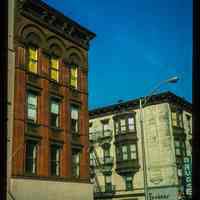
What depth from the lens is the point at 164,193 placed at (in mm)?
→ 48656

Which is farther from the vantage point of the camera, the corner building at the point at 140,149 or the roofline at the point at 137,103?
the roofline at the point at 137,103

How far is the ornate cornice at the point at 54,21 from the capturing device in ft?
96.4

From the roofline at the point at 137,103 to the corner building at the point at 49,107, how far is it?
18.6m

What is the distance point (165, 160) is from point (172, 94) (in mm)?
8899

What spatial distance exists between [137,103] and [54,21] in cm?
2375

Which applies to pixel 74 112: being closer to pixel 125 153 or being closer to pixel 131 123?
pixel 125 153

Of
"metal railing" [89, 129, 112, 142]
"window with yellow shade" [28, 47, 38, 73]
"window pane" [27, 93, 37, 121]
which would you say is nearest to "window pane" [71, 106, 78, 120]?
"window pane" [27, 93, 37, 121]

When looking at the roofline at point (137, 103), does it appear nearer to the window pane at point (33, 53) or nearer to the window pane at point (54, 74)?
the window pane at point (54, 74)

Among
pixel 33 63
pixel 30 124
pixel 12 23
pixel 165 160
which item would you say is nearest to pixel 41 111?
pixel 30 124

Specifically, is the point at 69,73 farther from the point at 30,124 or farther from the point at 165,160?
Result: the point at 165,160

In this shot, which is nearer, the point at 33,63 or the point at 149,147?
the point at 33,63

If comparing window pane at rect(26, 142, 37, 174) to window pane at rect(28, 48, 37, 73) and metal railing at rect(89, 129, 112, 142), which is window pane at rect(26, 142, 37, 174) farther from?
metal railing at rect(89, 129, 112, 142)

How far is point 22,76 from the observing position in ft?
91.2

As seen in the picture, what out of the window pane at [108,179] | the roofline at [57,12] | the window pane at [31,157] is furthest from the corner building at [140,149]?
the window pane at [31,157]
